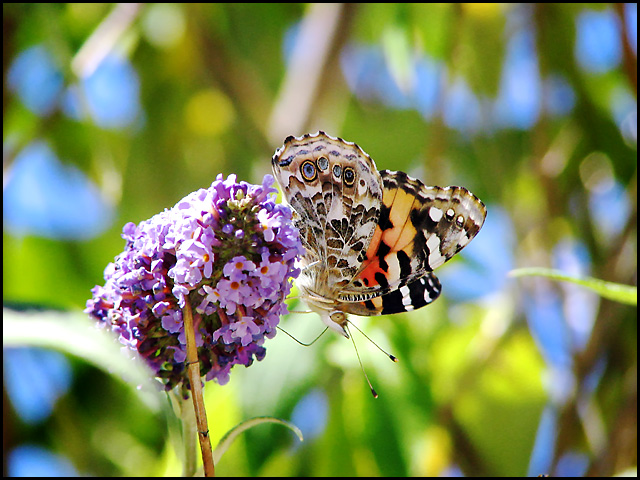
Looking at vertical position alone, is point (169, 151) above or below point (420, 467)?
above

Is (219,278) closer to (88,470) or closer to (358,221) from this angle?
(358,221)

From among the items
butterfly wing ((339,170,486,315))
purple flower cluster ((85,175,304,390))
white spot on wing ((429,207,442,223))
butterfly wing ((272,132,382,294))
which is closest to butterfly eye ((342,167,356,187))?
butterfly wing ((272,132,382,294))

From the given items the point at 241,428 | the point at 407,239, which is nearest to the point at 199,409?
the point at 241,428

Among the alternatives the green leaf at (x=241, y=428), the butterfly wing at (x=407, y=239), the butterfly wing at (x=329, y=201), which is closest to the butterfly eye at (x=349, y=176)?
the butterfly wing at (x=329, y=201)

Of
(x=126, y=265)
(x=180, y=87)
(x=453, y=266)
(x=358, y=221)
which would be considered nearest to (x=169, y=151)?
(x=180, y=87)

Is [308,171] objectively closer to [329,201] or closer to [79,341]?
[329,201]

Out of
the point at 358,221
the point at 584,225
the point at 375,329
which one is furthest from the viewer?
the point at 584,225

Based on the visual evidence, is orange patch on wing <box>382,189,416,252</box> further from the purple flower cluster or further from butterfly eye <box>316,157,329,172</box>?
the purple flower cluster

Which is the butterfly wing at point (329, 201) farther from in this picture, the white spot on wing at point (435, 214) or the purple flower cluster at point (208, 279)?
the purple flower cluster at point (208, 279)
